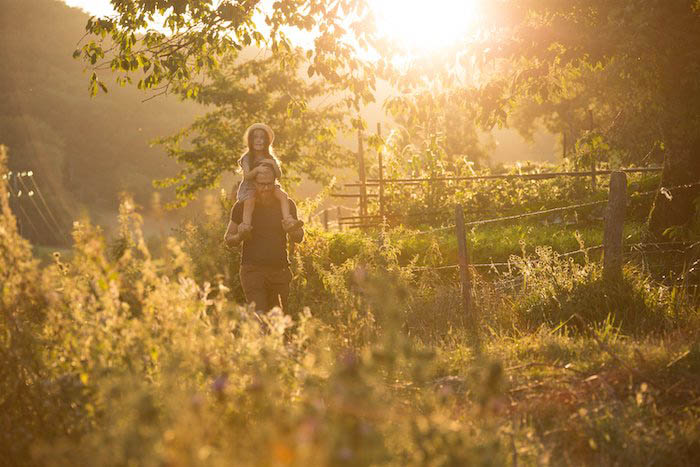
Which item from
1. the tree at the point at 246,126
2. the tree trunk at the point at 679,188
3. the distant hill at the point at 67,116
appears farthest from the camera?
the distant hill at the point at 67,116

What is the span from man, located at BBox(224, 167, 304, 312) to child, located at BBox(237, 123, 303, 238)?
2.3 inches

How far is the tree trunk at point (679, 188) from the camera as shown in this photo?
8789mm

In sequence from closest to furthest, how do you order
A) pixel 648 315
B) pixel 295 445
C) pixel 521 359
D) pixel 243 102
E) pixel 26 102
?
1. pixel 295 445
2. pixel 521 359
3. pixel 648 315
4. pixel 243 102
5. pixel 26 102

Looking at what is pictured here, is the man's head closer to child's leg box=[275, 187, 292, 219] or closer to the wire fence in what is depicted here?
child's leg box=[275, 187, 292, 219]

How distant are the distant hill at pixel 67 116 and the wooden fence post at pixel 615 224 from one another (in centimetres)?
5621

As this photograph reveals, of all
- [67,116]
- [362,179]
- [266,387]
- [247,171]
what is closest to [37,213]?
[67,116]

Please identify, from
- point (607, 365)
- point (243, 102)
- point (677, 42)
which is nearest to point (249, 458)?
point (607, 365)

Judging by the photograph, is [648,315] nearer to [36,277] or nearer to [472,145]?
[36,277]

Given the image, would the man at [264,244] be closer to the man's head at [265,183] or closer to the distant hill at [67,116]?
the man's head at [265,183]

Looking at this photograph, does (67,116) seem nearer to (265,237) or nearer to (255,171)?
(255,171)

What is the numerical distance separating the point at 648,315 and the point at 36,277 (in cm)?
505

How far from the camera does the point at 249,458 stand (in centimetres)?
200

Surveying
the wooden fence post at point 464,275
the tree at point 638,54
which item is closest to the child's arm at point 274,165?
the wooden fence post at point 464,275

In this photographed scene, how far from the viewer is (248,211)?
20.7 feet
